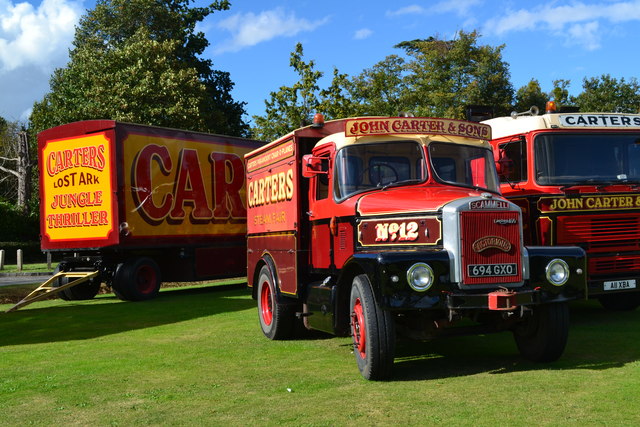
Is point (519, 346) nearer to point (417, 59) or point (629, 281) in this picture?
point (629, 281)

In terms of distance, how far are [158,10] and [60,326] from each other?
115 ft

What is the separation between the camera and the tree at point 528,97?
162 feet

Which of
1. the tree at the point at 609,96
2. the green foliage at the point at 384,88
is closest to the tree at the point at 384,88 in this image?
the green foliage at the point at 384,88

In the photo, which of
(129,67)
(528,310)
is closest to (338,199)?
(528,310)

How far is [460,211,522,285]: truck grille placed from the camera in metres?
7.47

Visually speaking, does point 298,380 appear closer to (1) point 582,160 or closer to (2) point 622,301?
(1) point 582,160

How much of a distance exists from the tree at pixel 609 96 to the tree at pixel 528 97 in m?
8.91

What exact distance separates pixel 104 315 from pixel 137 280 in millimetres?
3152

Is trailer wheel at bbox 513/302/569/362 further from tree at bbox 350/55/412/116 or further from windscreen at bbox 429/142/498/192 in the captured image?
tree at bbox 350/55/412/116

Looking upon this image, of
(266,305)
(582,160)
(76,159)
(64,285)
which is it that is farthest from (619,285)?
(76,159)

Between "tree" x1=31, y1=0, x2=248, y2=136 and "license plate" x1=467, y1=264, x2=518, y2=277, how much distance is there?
2879 cm

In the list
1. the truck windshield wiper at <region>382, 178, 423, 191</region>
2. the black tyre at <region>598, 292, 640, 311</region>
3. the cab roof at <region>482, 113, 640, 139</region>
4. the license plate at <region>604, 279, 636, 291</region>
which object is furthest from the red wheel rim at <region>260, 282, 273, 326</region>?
the black tyre at <region>598, 292, 640, 311</region>

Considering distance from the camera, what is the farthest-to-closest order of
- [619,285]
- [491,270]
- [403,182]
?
1. [619,285]
2. [403,182]
3. [491,270]

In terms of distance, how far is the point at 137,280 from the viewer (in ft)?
58.5
